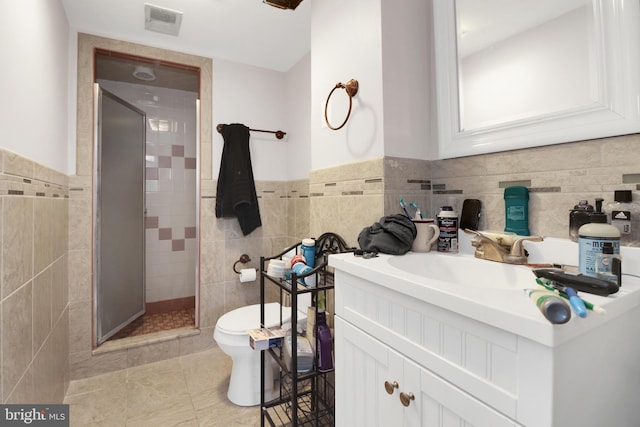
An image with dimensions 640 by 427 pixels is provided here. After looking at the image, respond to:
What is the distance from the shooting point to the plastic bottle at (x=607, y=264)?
0.65 m

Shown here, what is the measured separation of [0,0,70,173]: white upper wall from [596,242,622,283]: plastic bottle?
1747 mm

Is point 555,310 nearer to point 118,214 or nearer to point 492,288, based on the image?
point 492,288

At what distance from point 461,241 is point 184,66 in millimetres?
2278

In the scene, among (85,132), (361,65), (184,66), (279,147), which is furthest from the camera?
(279,147)

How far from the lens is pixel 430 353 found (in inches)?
26.0

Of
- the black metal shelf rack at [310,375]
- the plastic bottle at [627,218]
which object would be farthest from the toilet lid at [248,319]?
the plastic bottle at [627,218]

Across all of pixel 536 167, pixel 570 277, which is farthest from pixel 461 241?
pixel 570 277

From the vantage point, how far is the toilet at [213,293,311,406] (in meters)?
1.60

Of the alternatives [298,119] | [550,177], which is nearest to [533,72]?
[550,177]

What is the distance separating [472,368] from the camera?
577 millimetres

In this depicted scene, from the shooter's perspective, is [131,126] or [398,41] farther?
[131,126]

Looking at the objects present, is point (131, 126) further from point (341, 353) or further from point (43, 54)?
point (341, 353)

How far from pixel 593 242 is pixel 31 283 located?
1.90 m

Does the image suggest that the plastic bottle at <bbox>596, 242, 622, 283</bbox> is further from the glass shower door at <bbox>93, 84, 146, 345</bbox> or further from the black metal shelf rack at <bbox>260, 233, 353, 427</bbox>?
the glass shower door at <bbox>93, 84, 146, 345</bbox>
